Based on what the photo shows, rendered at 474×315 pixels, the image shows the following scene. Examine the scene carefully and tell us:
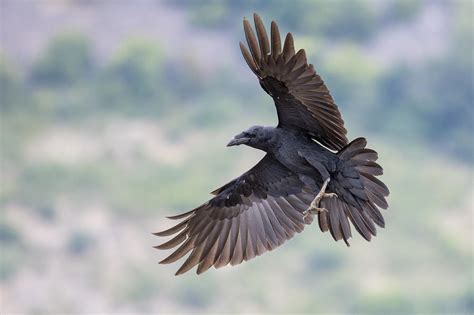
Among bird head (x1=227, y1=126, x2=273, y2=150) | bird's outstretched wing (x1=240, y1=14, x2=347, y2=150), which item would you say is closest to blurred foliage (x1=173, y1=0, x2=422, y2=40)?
bird head (x1=227, y1=126, x2=273, y2=150)

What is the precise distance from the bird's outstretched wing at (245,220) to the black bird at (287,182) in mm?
12

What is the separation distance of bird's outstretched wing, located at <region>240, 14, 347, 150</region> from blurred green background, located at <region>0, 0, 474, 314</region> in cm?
5280

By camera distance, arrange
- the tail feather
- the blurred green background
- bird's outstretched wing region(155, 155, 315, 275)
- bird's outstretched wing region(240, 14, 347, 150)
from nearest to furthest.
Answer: bird's outstretched wing region(240, 14, 347, 150) → the tail feather → bird's outstretched wing region(155, 155, 315, 275) → the blurred green background

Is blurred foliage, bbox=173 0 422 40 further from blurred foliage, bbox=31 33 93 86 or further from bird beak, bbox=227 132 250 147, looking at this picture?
bird beak, bbox=227 132 250 147

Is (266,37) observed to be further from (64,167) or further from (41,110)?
(41,110)

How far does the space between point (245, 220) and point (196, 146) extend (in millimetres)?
70114

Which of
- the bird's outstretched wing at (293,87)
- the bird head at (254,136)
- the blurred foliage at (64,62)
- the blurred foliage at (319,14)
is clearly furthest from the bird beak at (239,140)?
the blurred foliage at (64,62)

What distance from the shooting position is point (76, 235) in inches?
2901

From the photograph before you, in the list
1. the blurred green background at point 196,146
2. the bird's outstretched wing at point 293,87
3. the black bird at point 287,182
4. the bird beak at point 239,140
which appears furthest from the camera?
the blurred green background at point 196,146

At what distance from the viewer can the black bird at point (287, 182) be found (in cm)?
1212

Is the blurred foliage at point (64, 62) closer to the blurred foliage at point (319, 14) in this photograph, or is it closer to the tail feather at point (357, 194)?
the blurred foliage at point (319, 14)

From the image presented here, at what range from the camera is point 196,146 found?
276 ft

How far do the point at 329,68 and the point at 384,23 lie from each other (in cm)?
737

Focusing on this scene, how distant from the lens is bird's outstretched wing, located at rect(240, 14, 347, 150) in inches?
468
